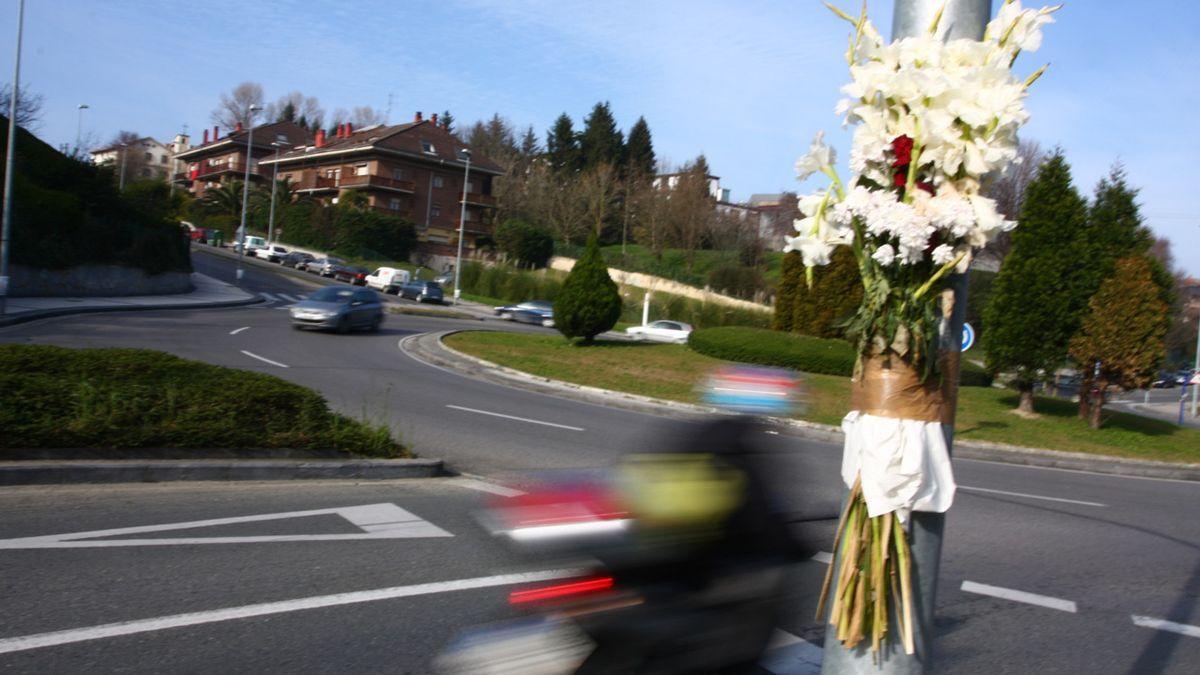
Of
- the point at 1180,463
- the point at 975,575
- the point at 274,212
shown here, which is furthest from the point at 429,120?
the point at 975,575

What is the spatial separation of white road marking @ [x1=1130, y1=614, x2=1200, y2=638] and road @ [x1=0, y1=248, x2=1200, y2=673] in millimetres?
23

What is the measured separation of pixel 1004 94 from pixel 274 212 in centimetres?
7907

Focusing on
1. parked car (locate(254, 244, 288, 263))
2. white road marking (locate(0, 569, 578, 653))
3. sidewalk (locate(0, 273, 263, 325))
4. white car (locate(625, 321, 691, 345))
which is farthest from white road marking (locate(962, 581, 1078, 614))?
parked car (locate(254, 244, 288, 263))

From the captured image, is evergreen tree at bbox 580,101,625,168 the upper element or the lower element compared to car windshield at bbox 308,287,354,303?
upper

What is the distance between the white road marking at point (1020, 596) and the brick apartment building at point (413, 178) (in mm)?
70289

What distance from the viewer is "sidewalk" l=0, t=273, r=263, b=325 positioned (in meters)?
24.0

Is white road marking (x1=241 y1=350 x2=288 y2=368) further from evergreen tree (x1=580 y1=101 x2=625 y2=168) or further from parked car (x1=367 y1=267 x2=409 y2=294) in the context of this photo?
evergreen tree (x1=580 y1=101 x2=625 y2=168)

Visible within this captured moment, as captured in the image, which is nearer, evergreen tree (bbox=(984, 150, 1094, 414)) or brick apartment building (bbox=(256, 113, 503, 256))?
evergreen tree (bbox=(984, 150, 1094, 414))

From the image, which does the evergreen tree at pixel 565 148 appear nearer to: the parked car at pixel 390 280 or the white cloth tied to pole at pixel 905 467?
the parked car at pixel 390 280

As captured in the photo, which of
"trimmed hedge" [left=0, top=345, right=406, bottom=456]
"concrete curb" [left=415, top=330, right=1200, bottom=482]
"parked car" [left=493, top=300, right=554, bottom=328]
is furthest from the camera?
"parked car" [left=493, top=300, right=554, bottom=328]

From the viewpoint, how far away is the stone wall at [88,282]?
2869cm

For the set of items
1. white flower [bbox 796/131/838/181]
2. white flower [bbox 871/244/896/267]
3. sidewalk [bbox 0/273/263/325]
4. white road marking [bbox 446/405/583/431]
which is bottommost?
sidewalk [bbox 0/273/263/325]

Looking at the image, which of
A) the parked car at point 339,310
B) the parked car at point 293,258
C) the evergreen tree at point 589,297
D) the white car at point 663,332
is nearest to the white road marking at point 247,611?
the evergreen tree at point 589,297

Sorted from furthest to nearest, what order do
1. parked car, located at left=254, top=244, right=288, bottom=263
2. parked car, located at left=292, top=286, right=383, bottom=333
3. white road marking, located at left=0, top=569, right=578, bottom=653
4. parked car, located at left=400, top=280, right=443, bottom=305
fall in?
parked car, located at left=254, top=244, right=288, bottom=263 < parked car, located at left=400, top=280, right=443, bottom=305 < parked car, located at left=292, top=286, right=383, bottom=333 < white road marking, located at left=0, top=569, right=578, bottom=653
